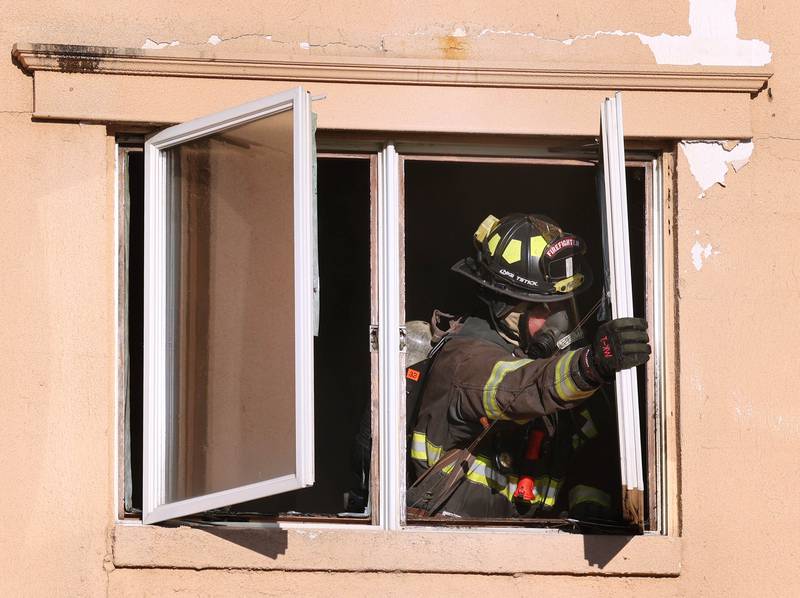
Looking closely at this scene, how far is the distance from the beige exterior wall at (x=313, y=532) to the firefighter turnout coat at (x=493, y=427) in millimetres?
462

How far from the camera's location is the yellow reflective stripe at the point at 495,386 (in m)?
4.43

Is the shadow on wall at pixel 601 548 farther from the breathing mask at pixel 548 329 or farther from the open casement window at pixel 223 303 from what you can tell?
the open casement window at pixel 223 303

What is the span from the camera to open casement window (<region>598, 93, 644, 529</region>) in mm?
3896

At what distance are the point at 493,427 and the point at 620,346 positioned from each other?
984 mm

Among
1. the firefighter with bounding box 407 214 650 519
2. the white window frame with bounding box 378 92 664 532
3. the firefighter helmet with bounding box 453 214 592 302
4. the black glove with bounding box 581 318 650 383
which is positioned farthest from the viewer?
the firefighter helmet with bounding box 453 214 592 302

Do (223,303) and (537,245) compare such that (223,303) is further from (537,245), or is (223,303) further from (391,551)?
(537,245)

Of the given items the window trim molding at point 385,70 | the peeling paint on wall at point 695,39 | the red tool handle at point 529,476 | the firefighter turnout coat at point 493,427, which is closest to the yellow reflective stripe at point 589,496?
the firefighter turnout coat at point 493,427

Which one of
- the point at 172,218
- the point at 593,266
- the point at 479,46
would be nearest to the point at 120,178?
the point at 172,218

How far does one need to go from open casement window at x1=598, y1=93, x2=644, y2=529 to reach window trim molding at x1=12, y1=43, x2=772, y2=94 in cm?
38

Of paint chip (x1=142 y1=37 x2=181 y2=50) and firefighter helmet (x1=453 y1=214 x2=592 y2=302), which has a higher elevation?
paint chip (x1=142 y1=37 x2=181 y2=50)

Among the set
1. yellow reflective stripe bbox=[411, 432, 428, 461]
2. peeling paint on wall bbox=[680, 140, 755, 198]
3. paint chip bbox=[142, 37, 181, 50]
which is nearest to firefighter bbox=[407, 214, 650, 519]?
yellow reflective stripe bbox=[411, 432, 428, 461]

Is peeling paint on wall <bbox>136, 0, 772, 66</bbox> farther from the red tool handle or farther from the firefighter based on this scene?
the red tool handle

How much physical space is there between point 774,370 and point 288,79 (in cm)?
200

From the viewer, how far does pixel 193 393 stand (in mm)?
4191
